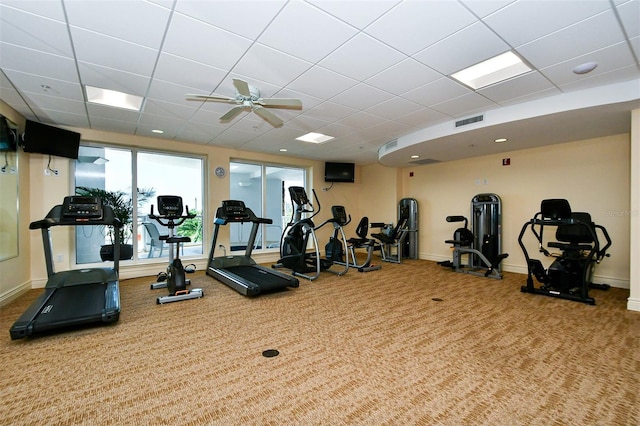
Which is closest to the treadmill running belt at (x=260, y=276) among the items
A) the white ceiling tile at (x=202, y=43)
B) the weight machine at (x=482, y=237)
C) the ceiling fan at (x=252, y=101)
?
the ceiling fan at (x=252, y=101)

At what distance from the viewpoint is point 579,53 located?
263 cm

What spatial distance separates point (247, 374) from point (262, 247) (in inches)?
199

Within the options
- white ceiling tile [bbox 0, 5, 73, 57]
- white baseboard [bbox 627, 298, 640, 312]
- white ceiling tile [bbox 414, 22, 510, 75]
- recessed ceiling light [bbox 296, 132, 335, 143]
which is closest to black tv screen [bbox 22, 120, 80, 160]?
white ceiling tile [bbox 0, 5, 73, 57]

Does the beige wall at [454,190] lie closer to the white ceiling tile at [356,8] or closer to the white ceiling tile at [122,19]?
the white ceiling tile at [122,19]

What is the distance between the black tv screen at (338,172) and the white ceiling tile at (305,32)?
529cm

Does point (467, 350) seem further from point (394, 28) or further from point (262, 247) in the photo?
point (262, 247)

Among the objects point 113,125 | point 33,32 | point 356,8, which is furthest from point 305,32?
point 113,125

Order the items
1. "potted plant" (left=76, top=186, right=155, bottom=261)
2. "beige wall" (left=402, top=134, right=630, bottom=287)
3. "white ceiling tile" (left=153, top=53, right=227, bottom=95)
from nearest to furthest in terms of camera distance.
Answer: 1. "white ceiling tile" (left=153, top=53, right=227, bottom=95)
2. "beige wall" (left=402, top=134, right=630, bottom=287)
3. "potted plant" (left=76, top=186, right=155, bottom=261)

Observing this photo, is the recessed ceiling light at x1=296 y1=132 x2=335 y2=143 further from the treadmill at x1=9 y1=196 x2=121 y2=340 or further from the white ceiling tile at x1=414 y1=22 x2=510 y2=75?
the treadmill at x1=9 y1=196 x2=121 y2=340

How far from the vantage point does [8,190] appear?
3.94m

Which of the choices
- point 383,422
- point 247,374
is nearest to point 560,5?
point 383,422

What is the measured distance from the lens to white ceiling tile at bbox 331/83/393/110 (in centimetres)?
342

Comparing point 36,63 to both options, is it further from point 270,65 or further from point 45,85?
point 270,65

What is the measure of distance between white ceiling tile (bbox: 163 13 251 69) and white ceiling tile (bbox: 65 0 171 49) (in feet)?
0.30
